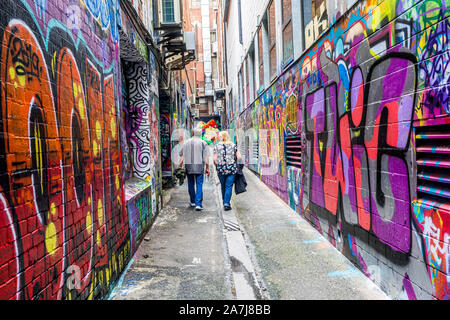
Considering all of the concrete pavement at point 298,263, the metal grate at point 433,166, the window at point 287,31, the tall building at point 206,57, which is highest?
the tall building at point 206,57

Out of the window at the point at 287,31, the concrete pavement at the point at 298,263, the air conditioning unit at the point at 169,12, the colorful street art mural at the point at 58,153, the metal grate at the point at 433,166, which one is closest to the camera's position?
the colorful street art mural at the point at 58,153

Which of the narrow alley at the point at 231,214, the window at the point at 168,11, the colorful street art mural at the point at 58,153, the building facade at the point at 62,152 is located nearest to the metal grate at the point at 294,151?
the narrow alley at the point at 231,214

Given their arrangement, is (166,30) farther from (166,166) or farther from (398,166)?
(398,166)

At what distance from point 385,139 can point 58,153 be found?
278cm

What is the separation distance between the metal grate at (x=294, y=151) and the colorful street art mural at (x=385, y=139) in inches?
36.0

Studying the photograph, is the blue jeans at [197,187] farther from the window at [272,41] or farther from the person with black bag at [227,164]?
the window at [272,41]

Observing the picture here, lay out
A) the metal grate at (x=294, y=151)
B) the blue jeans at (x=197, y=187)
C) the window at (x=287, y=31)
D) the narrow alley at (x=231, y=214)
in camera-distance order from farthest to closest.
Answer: the blue jeans at (x=197, y=187)
the window at (x=287, y=31)
the metal grate at (x=294, y=151)
the narrow alley at (x=231, y=214)

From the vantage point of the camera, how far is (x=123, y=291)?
3.27 metres

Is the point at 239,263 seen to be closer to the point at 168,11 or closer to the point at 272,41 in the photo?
the point at 168,11

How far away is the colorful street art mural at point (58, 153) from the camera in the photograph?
179 centimetres

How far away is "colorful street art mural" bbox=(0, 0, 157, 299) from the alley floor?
55cm

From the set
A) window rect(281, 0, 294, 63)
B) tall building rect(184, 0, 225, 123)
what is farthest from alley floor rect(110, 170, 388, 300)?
tall building rect(184, 0, 225, 123)

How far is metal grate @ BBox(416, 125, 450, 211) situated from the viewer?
2334mm
